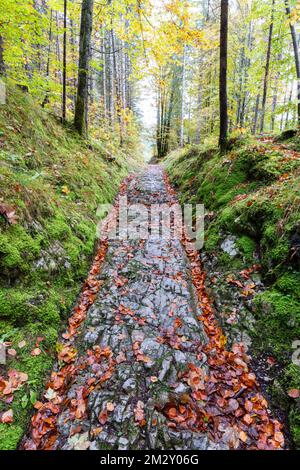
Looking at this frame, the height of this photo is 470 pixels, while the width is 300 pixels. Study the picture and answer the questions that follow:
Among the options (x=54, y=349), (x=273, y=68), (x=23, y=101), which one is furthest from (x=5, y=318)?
(x=273, y=68)

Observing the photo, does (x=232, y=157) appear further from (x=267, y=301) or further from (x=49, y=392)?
(x=49, y=392)

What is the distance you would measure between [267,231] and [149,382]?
10.6ft

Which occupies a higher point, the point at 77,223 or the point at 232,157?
the point at 232,157

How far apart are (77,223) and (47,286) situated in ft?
6.63

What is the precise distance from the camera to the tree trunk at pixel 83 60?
842 cm

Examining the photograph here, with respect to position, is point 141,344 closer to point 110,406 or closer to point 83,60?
point 110,406

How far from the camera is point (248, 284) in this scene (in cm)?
430

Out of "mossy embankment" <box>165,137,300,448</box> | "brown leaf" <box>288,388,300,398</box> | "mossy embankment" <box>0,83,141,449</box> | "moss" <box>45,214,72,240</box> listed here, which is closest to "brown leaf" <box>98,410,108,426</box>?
"mossy embankment" <box>0,83,141,449</box>

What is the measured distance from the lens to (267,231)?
4.48 meters

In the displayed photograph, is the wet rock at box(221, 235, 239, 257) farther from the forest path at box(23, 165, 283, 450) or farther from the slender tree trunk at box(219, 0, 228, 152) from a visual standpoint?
the slender tree trunk at box(219, 0, 228, 152)

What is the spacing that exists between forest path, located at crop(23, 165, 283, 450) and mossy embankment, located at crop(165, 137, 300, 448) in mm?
462

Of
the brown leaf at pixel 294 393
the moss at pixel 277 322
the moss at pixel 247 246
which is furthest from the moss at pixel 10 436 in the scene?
the moss at pixel 247 246

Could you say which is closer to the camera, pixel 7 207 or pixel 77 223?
pixel 7 207

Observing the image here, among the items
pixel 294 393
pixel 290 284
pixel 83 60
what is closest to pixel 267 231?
pixel 290 284
